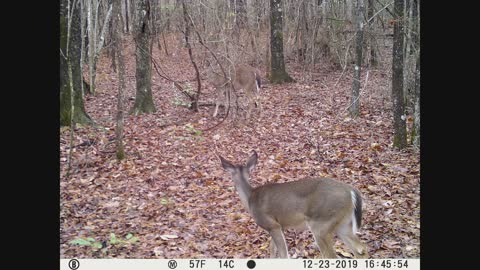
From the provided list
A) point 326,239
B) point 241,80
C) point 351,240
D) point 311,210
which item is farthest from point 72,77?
point 351,240

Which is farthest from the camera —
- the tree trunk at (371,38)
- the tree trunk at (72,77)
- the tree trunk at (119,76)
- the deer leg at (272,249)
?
the tree trunk at (371,38)

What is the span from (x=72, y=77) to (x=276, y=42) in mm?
6696

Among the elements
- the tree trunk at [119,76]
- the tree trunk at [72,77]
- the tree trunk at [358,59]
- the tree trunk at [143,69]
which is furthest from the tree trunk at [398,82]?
the tree trunk at [72,77]

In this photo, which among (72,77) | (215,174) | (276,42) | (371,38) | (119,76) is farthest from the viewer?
(276,42)

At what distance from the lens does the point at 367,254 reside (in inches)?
183

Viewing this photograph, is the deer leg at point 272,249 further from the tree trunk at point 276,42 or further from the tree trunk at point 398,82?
the tree trunk at point 276,42

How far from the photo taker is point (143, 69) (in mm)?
9727

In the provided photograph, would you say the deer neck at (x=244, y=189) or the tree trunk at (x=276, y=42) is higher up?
the tree trunk at (x=276, y=42)

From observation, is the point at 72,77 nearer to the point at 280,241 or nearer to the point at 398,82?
the point at 280,241

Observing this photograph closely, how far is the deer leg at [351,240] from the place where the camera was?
467cm

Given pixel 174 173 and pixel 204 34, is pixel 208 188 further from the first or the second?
pixel 204 34

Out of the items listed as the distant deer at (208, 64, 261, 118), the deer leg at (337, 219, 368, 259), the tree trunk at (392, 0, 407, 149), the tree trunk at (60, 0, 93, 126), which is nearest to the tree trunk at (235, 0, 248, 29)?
the distant deer at (208, 64, 261, 118)

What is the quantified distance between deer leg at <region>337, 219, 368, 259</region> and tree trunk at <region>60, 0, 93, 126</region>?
424 cm

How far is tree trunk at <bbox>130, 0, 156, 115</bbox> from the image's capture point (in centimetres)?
938
